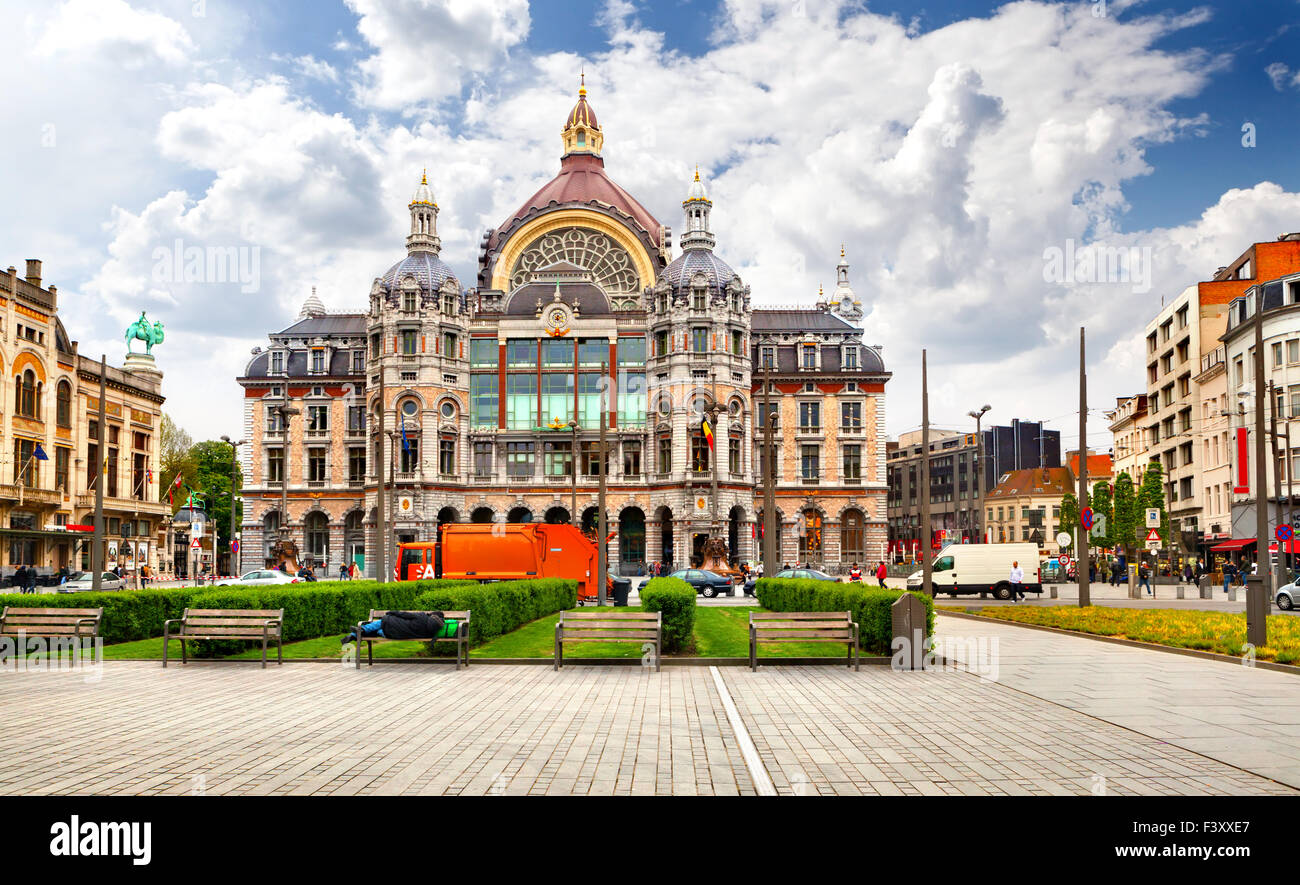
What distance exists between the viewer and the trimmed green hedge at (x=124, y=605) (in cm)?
1973

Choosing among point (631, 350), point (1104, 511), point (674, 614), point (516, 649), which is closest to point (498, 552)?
point (516, 649)

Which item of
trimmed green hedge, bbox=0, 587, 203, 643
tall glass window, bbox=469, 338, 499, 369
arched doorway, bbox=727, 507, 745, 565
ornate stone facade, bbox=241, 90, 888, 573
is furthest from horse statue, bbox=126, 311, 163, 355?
trimmed green hedge, bbox=0, 587, 203, 643

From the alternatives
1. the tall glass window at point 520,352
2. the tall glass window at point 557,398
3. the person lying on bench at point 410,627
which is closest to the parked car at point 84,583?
the tall glass window at point 557,398

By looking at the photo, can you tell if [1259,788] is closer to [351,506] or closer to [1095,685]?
[1095,685]

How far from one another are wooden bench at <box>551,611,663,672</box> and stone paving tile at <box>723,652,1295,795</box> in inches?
103

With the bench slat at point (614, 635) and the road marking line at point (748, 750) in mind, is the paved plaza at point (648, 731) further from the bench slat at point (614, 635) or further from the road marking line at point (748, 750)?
the bench slat at point (614, 635)

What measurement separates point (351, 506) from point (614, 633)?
224 ft

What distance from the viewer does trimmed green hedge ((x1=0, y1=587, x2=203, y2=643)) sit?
19.7m

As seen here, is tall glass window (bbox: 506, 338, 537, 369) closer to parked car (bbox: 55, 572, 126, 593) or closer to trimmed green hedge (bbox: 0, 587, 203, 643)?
parked car (bbox: 55, 572, 126, 593)

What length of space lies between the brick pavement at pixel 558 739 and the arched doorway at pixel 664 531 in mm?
60487

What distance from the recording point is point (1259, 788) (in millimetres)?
7969

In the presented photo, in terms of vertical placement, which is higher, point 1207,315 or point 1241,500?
point 1207,315

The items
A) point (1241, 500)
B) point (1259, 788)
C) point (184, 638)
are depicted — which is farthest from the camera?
point (1241, 500)
